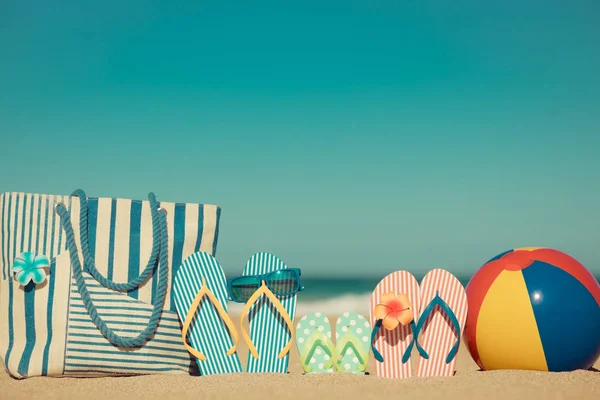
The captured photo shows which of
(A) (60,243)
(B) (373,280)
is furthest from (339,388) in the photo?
(B) (373,280)

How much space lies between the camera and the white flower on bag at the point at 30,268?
4.79 m

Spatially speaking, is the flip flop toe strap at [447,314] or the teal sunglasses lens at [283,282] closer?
the flip flop toe strap at [447,314]

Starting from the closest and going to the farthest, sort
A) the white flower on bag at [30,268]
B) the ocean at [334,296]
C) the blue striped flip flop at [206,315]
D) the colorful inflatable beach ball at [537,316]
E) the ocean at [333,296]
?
the colorful inflatable beach ball at [537,316] < the white flower on bag at [30,268] < the blue striped flip flop at [206,315] < the ocean at [333,296] < the ocean at [334,296]

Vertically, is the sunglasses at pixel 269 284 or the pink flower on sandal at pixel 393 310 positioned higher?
the sunglasses at pixel 269 284

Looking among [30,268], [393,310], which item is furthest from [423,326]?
[30,268]

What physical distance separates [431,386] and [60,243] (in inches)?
112

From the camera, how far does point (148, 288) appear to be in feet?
16.5

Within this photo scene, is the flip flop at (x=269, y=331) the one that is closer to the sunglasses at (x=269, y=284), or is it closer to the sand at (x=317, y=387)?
the sunglasses at (x=269, y=284)

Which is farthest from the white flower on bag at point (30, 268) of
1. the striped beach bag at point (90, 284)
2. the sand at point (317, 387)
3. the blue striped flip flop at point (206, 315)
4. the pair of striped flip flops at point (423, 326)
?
the pair of striped flip flops at point (423, 326)

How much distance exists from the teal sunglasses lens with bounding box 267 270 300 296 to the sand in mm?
632

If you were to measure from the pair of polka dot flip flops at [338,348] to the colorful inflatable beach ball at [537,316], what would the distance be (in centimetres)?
80

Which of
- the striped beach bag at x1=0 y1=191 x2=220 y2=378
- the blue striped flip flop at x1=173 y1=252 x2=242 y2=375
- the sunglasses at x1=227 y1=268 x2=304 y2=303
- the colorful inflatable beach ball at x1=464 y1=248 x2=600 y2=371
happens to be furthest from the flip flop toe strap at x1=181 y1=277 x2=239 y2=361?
the colorful inflatable beach ball at x1=464 y1=248 x2=600 y2=371

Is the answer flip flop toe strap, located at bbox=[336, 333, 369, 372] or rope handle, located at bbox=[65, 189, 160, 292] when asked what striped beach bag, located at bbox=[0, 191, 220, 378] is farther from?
flip flop toe strap, located at bbox=[336, 333, 369, 372]

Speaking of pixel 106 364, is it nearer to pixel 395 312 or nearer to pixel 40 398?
pixel 40 398
